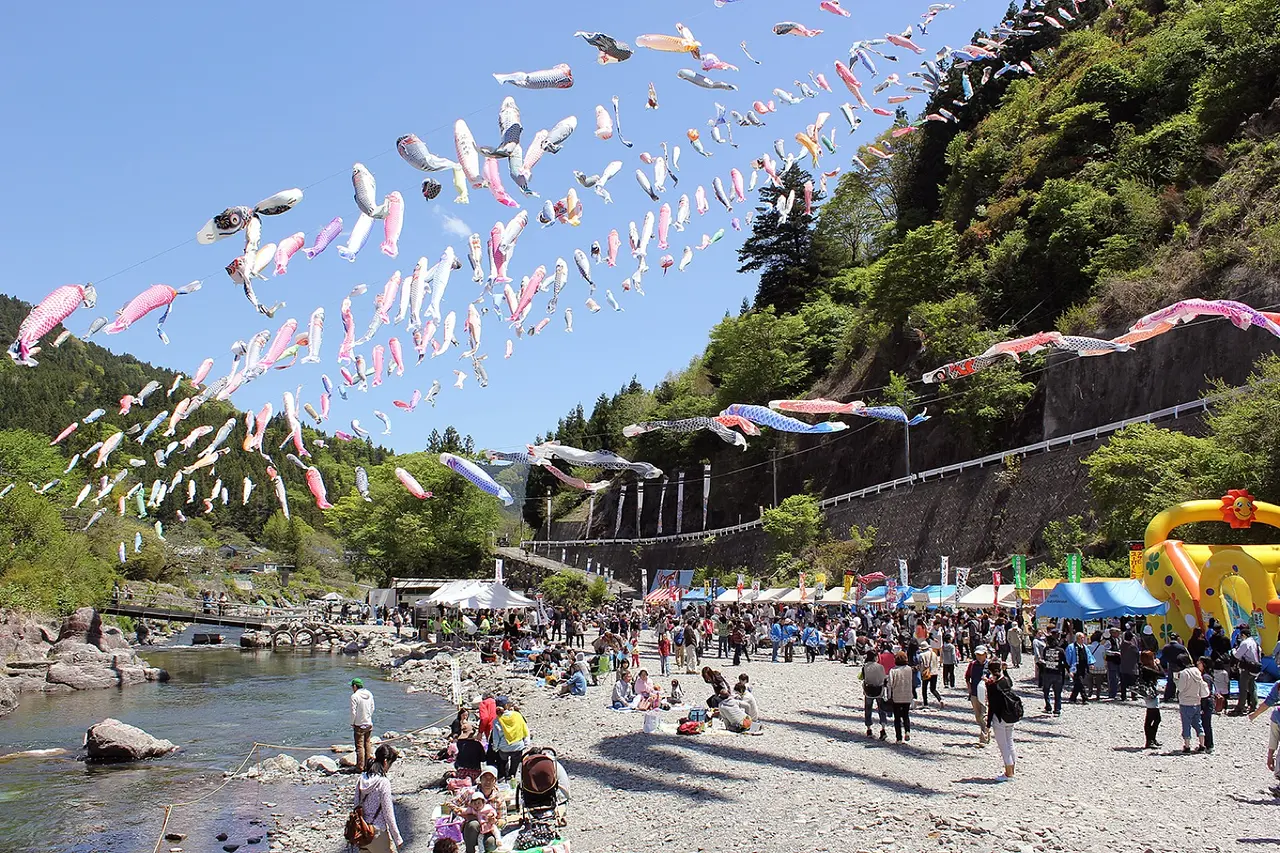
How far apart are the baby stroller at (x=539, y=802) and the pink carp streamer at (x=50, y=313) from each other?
8732 millimetres

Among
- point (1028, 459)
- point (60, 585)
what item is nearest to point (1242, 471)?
point (1028, 459)

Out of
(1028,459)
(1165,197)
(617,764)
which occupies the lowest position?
(617,764)

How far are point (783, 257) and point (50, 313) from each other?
2248 inches

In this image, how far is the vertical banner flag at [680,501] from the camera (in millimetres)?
58375

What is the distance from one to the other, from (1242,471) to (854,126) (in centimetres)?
1255

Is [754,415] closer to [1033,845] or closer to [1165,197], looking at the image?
[1033,845]

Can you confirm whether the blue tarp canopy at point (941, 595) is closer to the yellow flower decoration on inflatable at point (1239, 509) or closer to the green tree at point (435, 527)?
the yellow flower decoration on inflatable at point (1239, 509)

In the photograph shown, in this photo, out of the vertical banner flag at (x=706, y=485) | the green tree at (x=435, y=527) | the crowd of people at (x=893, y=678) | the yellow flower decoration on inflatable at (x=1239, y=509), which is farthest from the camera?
the green tree at (x=435, y=527)

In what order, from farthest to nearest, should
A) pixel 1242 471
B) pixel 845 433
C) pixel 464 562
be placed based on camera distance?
pixel 464 562 < pixel 845 433 < pixel 1242 471

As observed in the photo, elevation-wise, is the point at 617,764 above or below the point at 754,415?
below

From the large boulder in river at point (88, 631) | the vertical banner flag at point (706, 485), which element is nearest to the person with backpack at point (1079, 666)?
the large boulder in river at point (88, 631)

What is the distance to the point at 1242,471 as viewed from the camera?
21797mm

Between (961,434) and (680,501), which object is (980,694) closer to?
(961,434)

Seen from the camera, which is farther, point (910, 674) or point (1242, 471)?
point (1242, 471)
